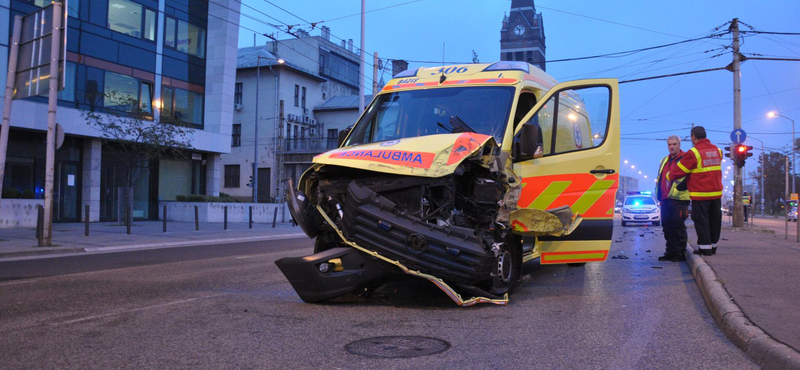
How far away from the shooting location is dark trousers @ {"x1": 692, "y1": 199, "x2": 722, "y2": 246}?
9125 mm

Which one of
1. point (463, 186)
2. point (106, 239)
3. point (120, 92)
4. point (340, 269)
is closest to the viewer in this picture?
point (340, 269)

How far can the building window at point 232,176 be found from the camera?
47.6 meters

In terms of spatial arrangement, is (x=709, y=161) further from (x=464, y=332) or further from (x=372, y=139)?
(x=464, y=332)

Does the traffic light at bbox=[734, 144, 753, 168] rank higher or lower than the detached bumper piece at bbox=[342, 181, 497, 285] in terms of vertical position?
higher

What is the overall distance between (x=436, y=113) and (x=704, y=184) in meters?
4.85

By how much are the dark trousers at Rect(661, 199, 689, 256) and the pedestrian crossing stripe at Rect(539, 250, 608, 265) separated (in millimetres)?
3439

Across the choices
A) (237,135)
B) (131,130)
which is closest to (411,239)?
(131,130)

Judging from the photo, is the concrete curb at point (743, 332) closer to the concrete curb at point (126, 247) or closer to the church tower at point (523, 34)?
the concrete curb at point (126, 247)

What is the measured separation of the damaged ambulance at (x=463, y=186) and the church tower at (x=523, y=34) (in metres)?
105

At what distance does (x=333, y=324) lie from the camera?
4.96 m

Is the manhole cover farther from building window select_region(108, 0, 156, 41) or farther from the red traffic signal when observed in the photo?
building window select_region(108, 0, 156, 41)

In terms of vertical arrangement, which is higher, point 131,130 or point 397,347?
point 131,130

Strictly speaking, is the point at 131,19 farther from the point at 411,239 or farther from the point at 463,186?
the point at 411,239

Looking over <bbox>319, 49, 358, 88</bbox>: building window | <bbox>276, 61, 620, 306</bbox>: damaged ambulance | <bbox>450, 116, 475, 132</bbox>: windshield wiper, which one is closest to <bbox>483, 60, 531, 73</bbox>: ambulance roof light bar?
<bbox>276, 61, 620, 306</bbox>: damaged ambulance
